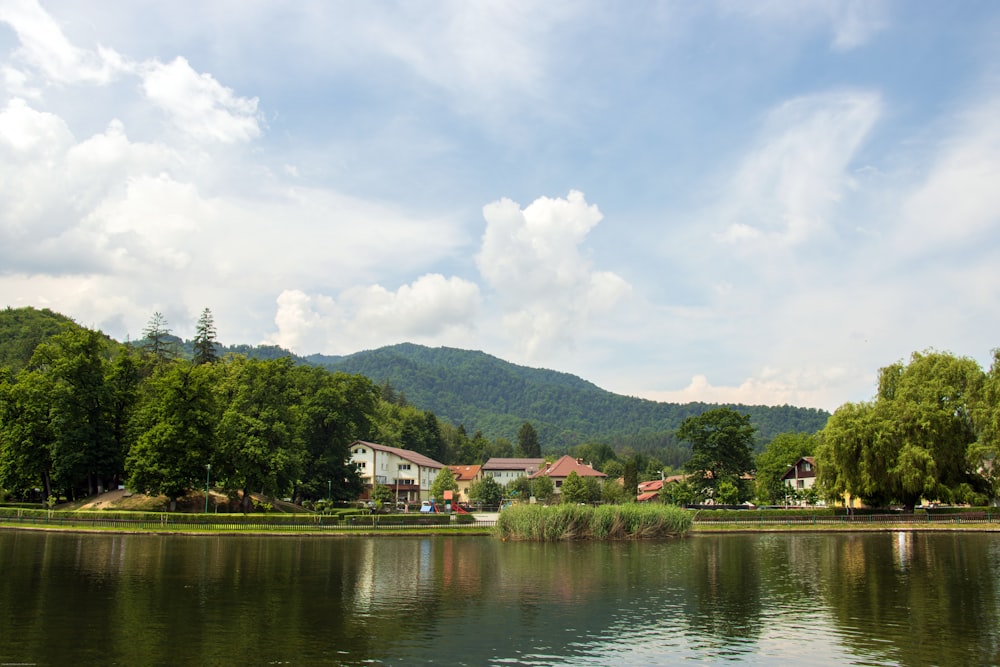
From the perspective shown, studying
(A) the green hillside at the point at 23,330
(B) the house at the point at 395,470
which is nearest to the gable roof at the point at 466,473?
(B) the house at the point at 395,470

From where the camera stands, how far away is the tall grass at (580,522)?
53.1 metres

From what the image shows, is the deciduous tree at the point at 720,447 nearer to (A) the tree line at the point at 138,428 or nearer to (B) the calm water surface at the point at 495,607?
(B) the calm water surface at the point at 495,607

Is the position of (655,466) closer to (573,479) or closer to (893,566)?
(573,479)

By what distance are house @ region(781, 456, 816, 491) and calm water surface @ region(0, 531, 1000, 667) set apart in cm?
5877

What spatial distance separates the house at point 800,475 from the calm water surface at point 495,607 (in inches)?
2314

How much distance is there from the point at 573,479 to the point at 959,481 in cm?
4557

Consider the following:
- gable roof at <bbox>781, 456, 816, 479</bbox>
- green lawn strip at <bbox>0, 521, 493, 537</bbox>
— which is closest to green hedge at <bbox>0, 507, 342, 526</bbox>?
green lawn strip at <bbox>0, 521, 493, 537</bbox>

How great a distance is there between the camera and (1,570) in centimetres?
3067

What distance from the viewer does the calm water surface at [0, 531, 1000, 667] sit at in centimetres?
1761

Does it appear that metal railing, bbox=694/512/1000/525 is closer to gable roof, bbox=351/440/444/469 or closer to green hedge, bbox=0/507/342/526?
green hedge, bbox=0/507/342/526

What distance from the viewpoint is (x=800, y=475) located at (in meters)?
102

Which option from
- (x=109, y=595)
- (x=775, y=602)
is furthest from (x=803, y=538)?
(x=109, y=595)

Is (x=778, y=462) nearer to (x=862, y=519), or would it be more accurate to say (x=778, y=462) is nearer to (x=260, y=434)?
(x=862, y=519)

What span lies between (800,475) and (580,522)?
60.7 metres
